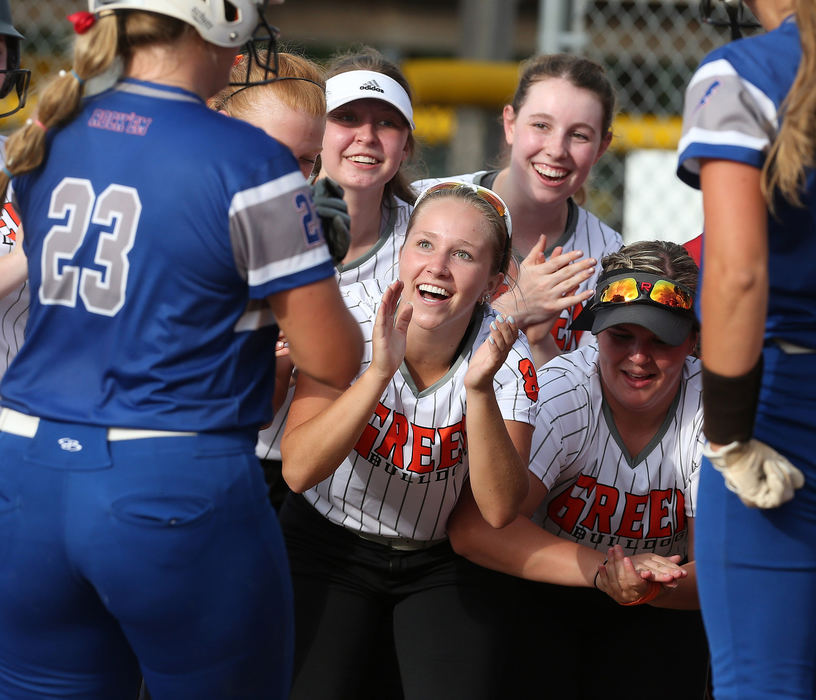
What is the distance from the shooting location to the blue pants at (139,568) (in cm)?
165

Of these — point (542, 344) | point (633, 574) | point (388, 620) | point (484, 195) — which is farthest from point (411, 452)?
point (542, 344)

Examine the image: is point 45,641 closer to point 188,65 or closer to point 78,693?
point 78,693

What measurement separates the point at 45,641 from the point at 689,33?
730cm

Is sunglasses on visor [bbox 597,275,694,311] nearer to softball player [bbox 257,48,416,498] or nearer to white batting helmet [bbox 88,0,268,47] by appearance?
softball player [bbox 257,48,416,498]

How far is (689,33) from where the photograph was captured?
791cm

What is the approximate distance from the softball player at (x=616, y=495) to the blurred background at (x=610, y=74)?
4.75ft

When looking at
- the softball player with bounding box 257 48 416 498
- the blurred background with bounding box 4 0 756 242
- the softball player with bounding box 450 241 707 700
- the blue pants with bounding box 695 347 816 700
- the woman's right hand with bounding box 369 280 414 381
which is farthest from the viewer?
the blurred background with bounding box 4 0 756 242

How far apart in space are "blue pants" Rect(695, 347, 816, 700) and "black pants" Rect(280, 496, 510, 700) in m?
0.92

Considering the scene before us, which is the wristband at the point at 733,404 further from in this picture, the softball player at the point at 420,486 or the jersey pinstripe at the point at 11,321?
the jersey pinstripe at the point at 11,321

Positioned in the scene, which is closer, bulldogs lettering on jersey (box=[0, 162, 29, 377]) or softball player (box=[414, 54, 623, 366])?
bulldogs lettering on jersey (box=[0, 162, 29, 377])

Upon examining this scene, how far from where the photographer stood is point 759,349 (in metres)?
1.70

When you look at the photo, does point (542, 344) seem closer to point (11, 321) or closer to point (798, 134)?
point (11, 321)

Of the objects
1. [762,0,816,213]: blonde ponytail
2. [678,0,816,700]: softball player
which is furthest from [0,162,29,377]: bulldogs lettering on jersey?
[762,0,816,213]: blonde ponytail

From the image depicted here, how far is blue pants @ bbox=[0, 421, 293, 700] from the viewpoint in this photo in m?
1.65
